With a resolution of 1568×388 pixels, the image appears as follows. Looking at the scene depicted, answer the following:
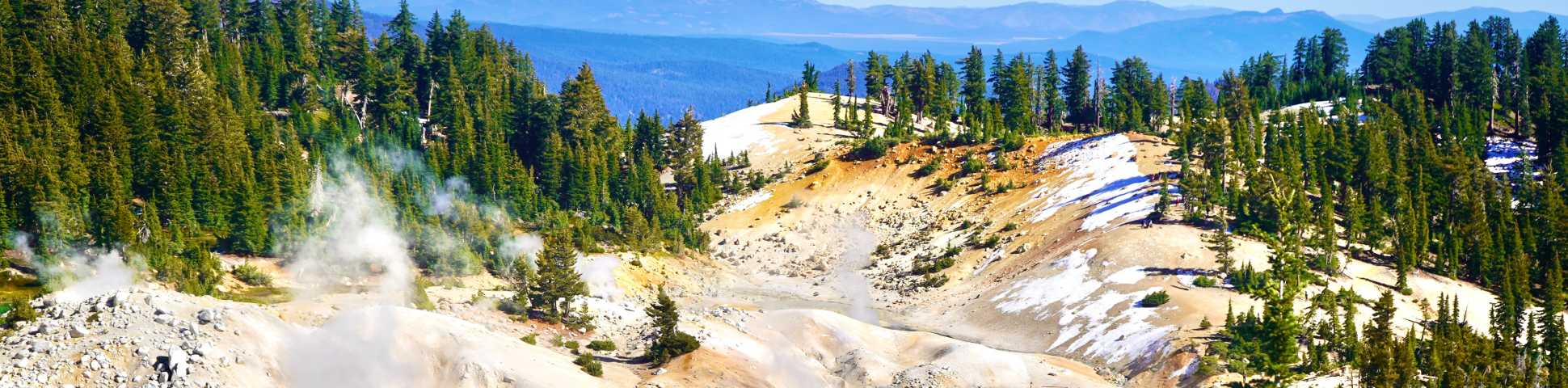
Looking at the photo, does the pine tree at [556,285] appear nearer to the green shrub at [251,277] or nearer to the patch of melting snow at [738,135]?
the green shrub at [251,277]

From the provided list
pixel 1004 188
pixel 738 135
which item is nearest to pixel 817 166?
pixel 738 135

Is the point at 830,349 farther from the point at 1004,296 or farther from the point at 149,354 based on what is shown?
the point at 149,354

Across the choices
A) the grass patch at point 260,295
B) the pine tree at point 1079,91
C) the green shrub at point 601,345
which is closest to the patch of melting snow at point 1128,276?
the green shrub at point 601,345

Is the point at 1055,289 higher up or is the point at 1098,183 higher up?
the point at 1098,183

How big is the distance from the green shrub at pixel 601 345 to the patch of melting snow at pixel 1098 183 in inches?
1659

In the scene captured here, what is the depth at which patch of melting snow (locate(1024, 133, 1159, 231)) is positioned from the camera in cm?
9544

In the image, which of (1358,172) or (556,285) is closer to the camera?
(556,285)

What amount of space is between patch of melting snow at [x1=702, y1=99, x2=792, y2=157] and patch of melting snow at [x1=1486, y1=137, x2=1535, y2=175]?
7082 cm

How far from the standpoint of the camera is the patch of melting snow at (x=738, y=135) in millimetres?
139125

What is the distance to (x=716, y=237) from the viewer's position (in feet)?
369

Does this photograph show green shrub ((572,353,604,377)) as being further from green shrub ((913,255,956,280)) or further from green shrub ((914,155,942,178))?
green shrub ((914,155,942,178))

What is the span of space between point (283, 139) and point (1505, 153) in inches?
4478

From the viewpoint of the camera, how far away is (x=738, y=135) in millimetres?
144625

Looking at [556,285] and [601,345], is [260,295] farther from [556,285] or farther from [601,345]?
[601,345]
